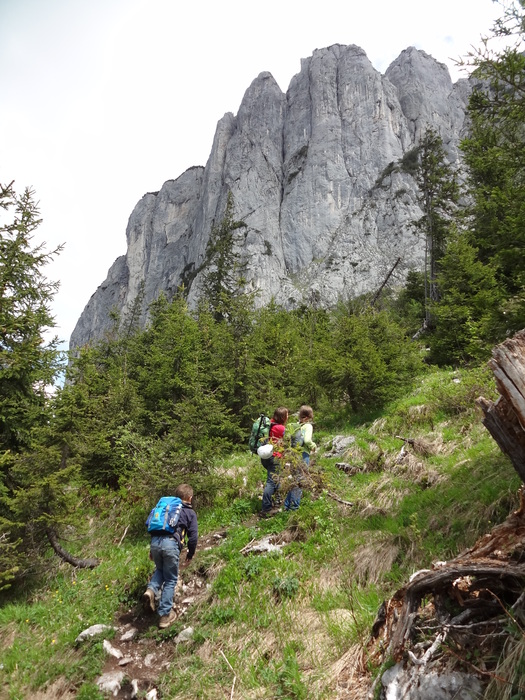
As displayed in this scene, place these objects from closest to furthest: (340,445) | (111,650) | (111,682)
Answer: (111,682) → (111,650) → (340,445)

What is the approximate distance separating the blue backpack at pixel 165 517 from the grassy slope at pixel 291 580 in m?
1.16

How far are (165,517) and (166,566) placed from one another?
0.70 m

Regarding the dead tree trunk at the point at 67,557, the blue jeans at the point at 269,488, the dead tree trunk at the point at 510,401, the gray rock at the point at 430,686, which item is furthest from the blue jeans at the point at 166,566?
the dead tree trunk at the point at 510,401

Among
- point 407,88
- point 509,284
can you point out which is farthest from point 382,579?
point 407,88

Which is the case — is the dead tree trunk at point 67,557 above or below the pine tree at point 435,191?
below

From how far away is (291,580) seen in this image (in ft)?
17.9

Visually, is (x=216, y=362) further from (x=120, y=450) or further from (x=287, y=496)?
(x=287, y=496)

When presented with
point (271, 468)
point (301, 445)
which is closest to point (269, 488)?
point (271, 468)

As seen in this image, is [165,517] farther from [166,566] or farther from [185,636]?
[185,636]

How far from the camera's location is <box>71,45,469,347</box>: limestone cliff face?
80000 millimetres

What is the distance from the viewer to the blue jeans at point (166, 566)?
5688 millimetres

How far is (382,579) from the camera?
486 centimetres

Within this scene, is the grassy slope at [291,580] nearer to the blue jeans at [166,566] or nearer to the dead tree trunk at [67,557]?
the dead tree trunk at [67,557]

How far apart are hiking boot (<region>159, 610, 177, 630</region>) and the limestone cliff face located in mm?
68070
